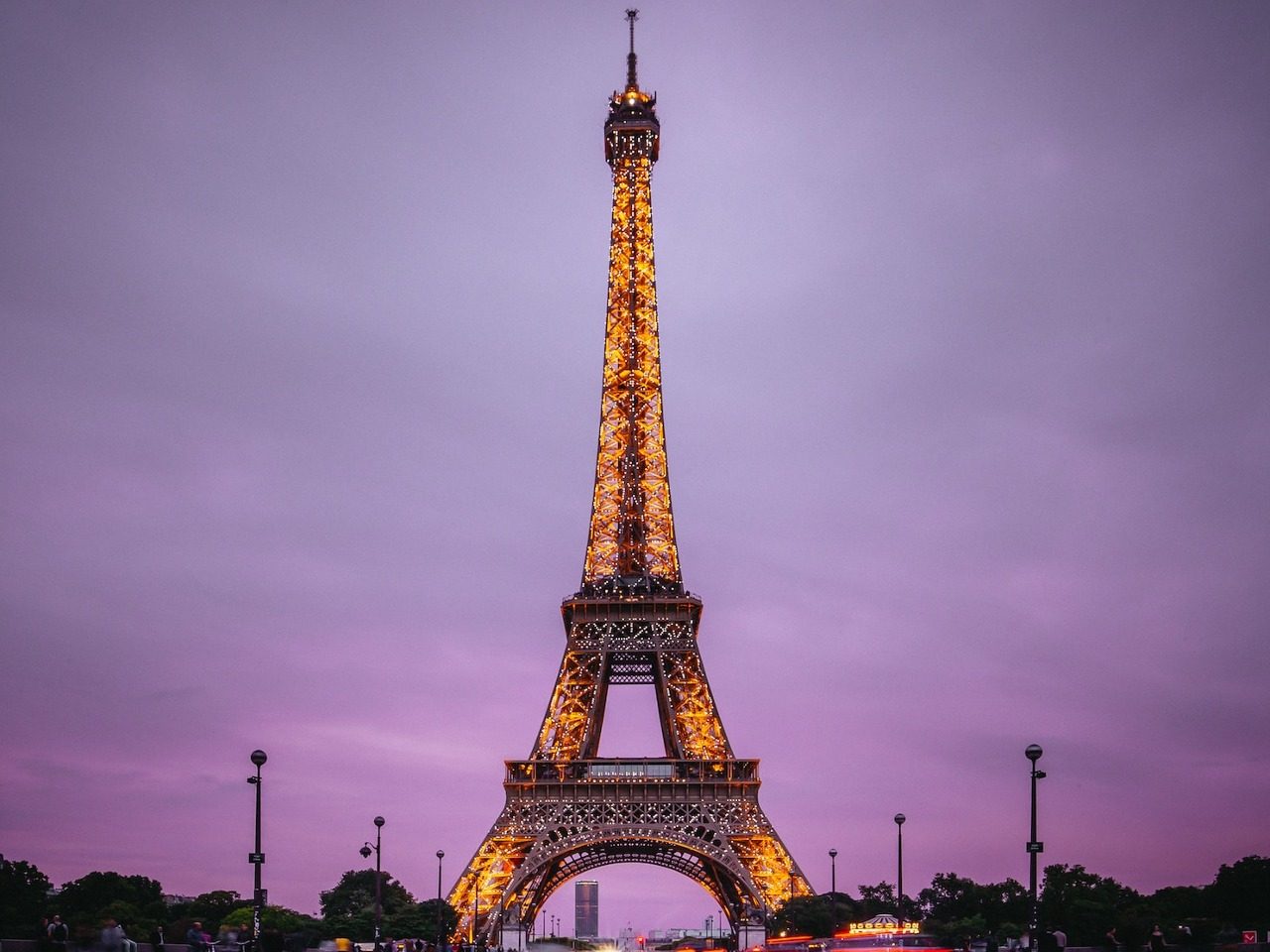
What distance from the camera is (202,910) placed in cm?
11419

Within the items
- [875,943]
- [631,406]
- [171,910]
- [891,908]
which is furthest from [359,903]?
[875,943]

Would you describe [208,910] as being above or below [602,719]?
below

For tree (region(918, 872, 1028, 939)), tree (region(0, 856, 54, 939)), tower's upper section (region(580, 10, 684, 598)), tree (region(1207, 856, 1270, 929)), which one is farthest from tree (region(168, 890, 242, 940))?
tree (region(1207, 856, 1270, 929))

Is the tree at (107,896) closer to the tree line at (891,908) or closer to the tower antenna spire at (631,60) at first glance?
the tree line at (891,908)

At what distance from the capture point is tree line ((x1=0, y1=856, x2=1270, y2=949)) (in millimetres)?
76438

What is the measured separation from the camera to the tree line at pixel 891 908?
251 feet

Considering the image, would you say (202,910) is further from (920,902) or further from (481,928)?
(920,902)

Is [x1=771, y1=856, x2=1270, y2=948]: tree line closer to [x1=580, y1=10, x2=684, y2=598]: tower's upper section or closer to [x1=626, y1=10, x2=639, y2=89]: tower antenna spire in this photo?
[x1=580, y1=10, x2=684, y2=598]: tower's upper section

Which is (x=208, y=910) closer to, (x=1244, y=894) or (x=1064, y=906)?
(x=1064, y=906)

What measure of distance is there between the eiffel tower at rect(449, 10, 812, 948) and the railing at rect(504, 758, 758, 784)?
80 mm

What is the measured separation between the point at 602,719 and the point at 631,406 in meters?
19.7

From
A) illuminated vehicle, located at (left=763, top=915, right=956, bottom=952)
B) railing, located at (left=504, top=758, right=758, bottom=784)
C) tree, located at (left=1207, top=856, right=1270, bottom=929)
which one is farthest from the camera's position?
tree, located at (left=1207, top=856, right=1270, bottom=929)

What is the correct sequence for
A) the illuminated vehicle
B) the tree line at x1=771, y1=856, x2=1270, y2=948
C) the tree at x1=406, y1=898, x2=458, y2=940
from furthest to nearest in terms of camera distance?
the tree at x1=406, y1=898, x2=458, y2=940 → the tree line at x1=771, y1=856, x2=1270, y2=948 → the illuminated vehicle

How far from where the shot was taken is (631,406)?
94.2 metres
